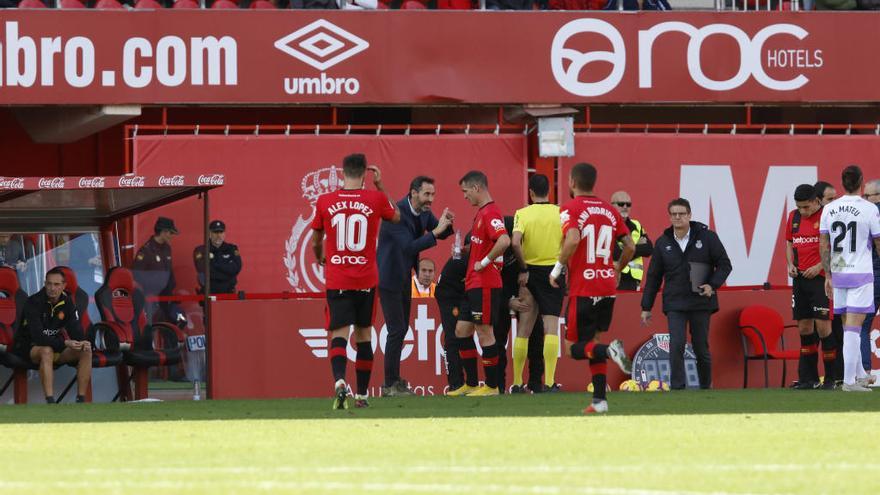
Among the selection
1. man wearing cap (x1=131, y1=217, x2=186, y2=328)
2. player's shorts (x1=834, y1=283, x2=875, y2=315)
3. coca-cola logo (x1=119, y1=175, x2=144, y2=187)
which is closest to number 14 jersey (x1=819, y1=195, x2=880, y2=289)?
player's shorts (x1=834, y1=283, x2=875, y2=315)

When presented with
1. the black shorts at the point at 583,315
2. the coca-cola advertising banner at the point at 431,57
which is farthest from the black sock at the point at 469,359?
the coca-cola advertising banner at the point at 431,57

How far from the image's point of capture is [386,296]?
1536 centimetres

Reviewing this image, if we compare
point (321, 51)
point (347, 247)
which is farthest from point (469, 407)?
point (321, 51)

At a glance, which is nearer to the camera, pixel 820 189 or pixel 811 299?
pixel 811 299

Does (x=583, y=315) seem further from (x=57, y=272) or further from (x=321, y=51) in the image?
(x=321, y=51)

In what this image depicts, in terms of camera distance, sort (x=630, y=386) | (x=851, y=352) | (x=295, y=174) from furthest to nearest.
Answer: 1. (x=295, y=174)
2. (x=630, y=386)
3. (x=851, y=352)

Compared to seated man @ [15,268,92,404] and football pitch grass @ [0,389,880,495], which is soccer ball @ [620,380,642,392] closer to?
football pitch grass @ [0,389,880,495]

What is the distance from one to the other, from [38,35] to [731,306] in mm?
9704

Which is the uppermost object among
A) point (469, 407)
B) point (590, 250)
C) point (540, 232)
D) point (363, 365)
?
point (540, 232)

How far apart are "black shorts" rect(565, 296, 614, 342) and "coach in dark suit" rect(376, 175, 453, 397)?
290 cm

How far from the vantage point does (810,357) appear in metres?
16.0

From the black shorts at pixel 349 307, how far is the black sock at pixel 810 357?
4.98m

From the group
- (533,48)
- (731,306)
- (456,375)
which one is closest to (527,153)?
(533,48)

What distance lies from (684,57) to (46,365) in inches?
421
